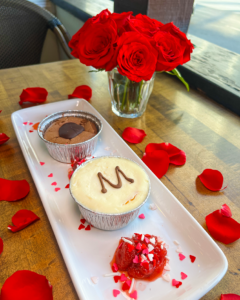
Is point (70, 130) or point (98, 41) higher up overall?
point (98, 41)

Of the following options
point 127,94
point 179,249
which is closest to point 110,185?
point 179,249

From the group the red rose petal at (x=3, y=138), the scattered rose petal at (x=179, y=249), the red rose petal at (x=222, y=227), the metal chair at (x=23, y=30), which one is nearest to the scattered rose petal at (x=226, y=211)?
the red rose petal at (x=222, y=227)

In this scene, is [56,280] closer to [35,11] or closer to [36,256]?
[36,256]

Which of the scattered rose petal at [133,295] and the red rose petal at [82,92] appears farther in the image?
the red rose petal at [82,92]

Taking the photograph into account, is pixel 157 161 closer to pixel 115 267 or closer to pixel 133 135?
pixel 133 135

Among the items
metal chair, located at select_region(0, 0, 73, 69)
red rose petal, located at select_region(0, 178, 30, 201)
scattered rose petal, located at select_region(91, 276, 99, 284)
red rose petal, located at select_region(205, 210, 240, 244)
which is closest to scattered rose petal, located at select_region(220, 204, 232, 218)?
red rose petal, located at select_region(205, 210, 240, 244)

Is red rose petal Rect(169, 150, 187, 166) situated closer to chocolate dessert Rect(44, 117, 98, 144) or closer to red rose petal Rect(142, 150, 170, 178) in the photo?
red rose petal Rect(142, 150, 170, 178)

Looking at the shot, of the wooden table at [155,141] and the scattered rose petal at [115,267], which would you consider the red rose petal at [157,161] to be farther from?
the scattered rose petal at [115,267]
